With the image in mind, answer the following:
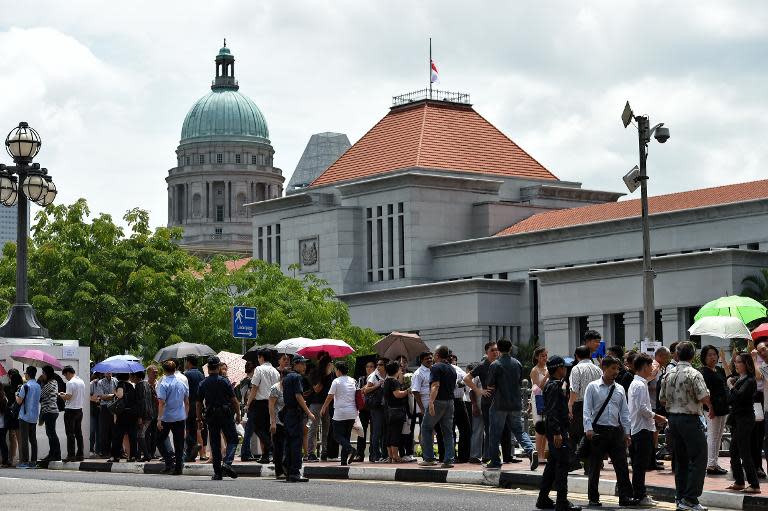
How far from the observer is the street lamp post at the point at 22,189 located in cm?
2786

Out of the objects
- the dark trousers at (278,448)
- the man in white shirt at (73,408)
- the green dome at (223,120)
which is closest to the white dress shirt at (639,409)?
the dark trousers at (278,448)

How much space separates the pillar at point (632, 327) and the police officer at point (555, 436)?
169 ft

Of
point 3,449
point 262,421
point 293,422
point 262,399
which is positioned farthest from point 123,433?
point 293,422

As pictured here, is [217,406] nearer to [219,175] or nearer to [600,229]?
[600,229]

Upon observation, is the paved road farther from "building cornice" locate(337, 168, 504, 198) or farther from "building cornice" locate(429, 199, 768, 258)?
"building cornice" locate(337, 168, 504, 198)

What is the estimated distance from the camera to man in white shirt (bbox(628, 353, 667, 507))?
58.8ft

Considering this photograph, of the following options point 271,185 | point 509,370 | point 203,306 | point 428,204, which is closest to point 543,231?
point 428,204

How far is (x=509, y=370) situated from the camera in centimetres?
2234

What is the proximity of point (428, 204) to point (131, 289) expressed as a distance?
32987 millimetres

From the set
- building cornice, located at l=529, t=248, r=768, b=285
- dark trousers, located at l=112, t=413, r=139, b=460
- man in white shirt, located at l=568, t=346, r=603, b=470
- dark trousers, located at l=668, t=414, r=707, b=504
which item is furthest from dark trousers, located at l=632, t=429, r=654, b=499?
building cornice, located at l=529, t=248, r=768, b=285

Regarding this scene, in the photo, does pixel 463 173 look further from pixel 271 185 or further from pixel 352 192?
pixel 271 185

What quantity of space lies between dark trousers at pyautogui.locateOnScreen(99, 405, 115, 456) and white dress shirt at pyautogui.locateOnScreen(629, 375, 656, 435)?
12.3m

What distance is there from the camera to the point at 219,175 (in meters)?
169

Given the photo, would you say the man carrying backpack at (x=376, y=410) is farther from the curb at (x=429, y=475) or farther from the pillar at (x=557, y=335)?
the pillar at (x=557, y=335)
